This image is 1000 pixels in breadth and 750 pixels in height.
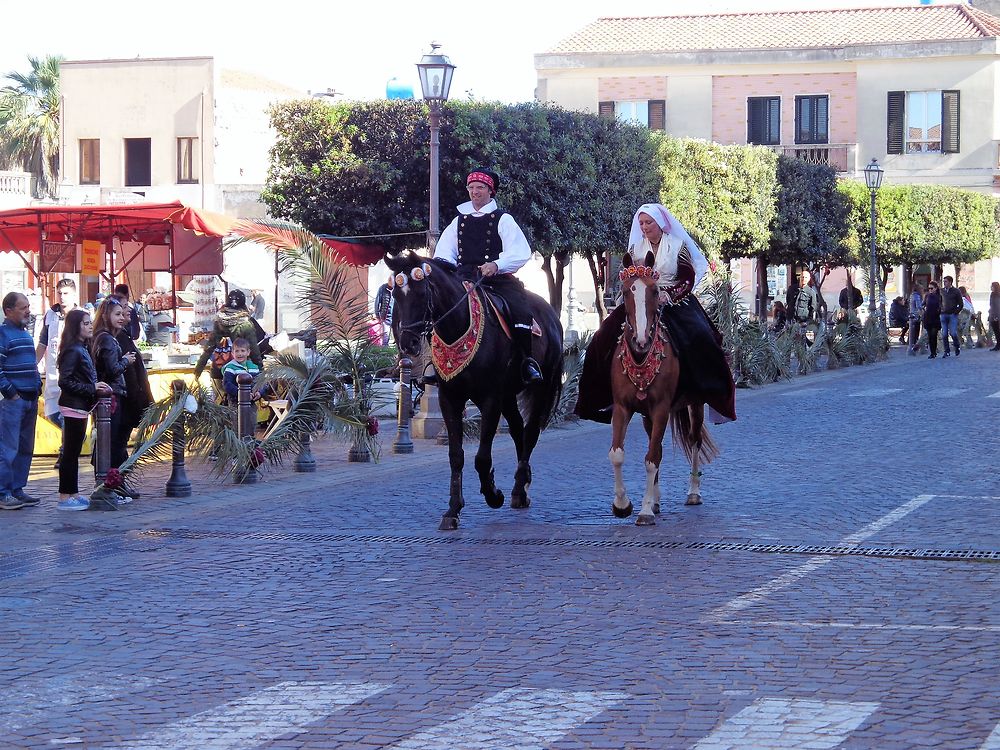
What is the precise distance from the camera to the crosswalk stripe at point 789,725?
5270mm

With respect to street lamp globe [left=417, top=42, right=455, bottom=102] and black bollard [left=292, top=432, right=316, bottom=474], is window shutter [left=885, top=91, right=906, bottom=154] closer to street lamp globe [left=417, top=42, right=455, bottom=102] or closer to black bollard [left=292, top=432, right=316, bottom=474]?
street lamp globe [left=417, top=42, right=455, bottom=102]

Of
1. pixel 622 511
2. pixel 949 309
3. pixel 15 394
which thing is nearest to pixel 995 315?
pixel 949 309

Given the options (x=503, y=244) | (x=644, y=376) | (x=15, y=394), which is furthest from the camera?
(x=15, y=394)

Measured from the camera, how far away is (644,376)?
10.5 meters

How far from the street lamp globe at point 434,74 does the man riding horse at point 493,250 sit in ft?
20.2

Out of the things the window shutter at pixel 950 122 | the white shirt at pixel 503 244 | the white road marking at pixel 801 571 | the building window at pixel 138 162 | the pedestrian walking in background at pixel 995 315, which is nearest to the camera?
the white road marking at pixel 801 571

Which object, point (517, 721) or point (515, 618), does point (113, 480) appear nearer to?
point (515, 618)

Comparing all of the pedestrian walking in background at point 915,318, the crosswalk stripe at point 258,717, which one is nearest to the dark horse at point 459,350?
the crosswalk stripe at point 258,717

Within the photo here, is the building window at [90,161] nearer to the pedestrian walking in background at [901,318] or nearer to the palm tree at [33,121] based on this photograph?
the palm tree at [33,121]

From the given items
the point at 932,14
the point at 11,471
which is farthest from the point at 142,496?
the point at 932,14

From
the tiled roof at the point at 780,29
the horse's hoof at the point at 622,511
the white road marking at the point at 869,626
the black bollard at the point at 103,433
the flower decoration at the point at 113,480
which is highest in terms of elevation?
the tiled roof at the point at 780,29

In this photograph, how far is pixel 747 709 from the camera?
18.8 ft

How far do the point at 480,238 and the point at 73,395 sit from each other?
3.42 metres

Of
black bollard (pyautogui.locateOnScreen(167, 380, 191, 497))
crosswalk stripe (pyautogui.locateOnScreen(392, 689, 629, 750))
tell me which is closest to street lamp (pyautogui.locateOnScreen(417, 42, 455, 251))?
black bollard (pyautogui.locateOnScreen(167, 380, 191, 497))
